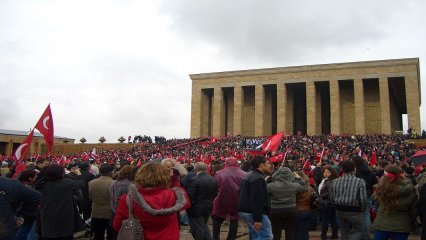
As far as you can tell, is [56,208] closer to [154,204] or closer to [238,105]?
[154,204]

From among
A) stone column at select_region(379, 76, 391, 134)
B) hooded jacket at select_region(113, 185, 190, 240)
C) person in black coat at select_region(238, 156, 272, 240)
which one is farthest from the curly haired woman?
stone column at select_region(379, 76, 391, 134)

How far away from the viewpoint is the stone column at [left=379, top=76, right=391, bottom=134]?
4038cm

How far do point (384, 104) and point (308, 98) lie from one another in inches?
303

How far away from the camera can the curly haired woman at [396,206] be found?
554 centimetres

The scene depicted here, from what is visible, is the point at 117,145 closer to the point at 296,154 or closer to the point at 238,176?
the point at 296,154

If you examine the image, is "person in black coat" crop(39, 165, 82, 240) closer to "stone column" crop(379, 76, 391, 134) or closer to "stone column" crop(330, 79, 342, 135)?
"stone column" crop(330, 79, 342, 135)

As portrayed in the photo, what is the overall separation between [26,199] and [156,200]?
2.24 m

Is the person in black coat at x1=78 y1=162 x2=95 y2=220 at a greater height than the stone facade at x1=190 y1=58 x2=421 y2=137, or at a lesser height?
lesser

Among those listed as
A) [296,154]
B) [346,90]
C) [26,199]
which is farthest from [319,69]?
[26,199]

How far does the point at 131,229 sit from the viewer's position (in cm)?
359

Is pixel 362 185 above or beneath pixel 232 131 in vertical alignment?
beneath

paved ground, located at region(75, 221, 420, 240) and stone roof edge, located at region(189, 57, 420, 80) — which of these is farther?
stone roof edge, located at region(189, 57, 420, 80)

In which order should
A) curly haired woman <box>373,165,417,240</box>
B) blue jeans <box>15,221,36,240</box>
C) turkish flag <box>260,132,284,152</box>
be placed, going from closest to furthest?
1. curly haired woman <box>373,165,417,240</box>
2. blue jeans <box>15,221,36,240</box>
3. turkish flag <box>260,132,284,152</box>

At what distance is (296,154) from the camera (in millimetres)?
23766
